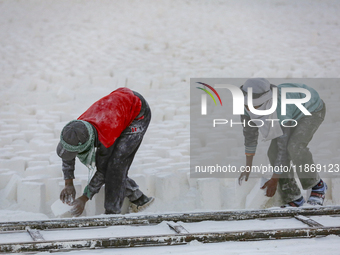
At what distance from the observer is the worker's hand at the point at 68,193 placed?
2.62 meters

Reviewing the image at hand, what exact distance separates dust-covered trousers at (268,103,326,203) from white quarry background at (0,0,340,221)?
0.33ft

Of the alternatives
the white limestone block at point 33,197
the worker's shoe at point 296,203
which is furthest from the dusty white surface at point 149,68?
the worker's shoe at point 296,203

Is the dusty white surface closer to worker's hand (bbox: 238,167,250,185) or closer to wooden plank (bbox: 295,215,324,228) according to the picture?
worker's hand (bbox: 238,167,250,185)

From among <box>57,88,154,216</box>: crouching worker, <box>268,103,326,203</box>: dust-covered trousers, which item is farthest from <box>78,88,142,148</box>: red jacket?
<box>268,103,326,203</box>: dust-covered trousers

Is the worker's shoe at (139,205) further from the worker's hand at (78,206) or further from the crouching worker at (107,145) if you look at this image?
the worker's hand at (78,206)

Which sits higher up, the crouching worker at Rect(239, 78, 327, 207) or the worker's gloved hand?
the crouching worker at Rect(239, 78, 327, 207)

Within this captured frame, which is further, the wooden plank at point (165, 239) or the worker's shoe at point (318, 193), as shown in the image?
the worker's shoe at point (318, 193)

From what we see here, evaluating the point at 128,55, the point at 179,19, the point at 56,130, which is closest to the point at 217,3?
the point at 179,19

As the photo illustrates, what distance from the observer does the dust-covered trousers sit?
295 centimetres

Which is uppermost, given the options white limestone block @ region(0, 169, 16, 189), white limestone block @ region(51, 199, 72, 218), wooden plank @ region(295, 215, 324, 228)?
white limestone block @ region(0, 169, 16, 189)

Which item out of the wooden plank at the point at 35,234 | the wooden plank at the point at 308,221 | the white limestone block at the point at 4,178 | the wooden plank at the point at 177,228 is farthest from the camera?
the white limestone block at the point at 4,178

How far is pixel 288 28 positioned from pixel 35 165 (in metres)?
3.88

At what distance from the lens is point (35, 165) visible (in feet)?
10.6

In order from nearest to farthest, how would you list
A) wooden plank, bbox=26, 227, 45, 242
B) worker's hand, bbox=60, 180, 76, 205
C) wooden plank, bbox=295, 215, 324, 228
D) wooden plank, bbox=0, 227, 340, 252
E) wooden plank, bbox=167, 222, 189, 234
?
wooden plank, bbox=0, 227, 340, 252, wooden plank, bbox=26, 227, 45, 242, wooden plank, bbox=167, 222, 189, 234, wooden plank, bbox=295, 215, 324, 228, worker's hand, bbox=60, 180, 76, 205
